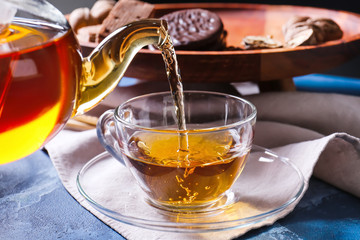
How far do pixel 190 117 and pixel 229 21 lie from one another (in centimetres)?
67

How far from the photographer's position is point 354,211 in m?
0.74

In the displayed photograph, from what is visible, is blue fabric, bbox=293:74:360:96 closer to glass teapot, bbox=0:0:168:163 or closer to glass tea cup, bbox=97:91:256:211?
glass tea cup, bbox=97:91:256:211

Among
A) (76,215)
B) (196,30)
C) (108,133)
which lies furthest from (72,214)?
(196,30)

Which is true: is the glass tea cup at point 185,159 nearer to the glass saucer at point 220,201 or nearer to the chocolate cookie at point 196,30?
the glass saucer at point 220,201

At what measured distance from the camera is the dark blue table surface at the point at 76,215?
26.7 inches

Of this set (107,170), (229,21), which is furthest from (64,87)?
(229,21)

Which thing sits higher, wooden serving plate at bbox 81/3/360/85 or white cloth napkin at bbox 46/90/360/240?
wooden serving plate at bbox 81/3/360/85

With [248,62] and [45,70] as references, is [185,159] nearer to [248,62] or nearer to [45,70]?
[45,70]

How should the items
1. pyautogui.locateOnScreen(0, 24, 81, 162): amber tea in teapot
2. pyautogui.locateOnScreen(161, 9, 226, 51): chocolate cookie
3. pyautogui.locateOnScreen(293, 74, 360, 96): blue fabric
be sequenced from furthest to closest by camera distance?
1. pyautogui.locateOnScreen(293, 74, 360, 96): blue fabric
2. pyautogui.locateOnScreen(161, 9, 226, 51): chocolate cookie
3. pyautogui.locateOnScreen(0, 24, 81, 162): amber tea in teapot

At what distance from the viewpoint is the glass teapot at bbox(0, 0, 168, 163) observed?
1.91 ft

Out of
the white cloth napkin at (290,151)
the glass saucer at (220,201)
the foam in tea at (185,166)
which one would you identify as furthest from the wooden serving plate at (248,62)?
the foam in tea at (185,166)

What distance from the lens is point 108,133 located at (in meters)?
0.79

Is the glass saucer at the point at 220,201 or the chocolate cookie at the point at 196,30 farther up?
the chocolate cookie at the point at 196,30

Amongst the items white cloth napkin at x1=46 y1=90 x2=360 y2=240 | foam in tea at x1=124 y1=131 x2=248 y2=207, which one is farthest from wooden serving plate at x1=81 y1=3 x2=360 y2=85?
foam in tea at x1=124 y1=131 x2=248 y2=207
